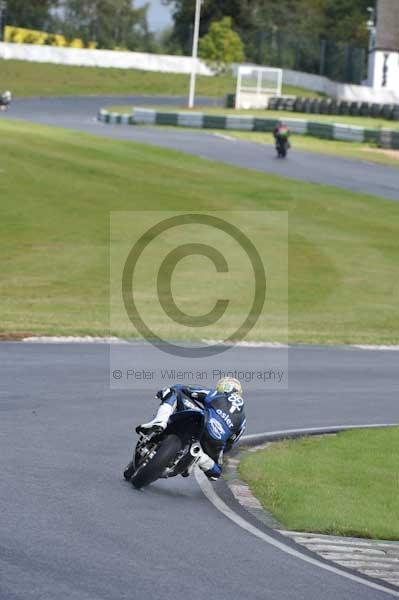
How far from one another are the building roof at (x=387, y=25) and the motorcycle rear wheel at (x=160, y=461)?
88924 mm

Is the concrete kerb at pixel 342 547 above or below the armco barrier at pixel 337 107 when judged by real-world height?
below

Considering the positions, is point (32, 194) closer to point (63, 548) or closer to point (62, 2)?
point (63, 548)

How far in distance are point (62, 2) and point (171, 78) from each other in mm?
36729

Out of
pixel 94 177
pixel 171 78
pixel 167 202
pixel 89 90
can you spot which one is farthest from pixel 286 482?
pixel 171 78

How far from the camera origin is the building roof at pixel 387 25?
9718 centimetres

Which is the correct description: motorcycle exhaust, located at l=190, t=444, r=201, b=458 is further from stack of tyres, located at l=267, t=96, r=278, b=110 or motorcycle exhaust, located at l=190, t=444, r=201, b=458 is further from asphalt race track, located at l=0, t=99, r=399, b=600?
stack of tyres, located at l=267, t=96, r=278, b=110

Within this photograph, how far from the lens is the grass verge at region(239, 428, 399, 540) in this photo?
37.0 feet

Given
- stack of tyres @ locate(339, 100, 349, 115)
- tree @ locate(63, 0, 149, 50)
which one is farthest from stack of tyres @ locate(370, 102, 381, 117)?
tree @ locate(63, 0, 149, 50)

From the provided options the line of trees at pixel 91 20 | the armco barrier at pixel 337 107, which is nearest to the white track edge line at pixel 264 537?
the armco barrier at pixel 337 107

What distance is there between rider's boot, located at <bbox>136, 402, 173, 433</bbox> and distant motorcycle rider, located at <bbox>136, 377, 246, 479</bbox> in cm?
4

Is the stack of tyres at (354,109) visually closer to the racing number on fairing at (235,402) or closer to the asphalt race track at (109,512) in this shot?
the asphalt race track at (109,512)

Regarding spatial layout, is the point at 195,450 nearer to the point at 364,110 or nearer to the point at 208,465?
the point at 208,465

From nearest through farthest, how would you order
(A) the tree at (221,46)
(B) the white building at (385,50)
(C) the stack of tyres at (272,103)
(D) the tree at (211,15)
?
(C) the stack of tyres at (272,103)
(B) the white building at (385,50)
(A) the tree at (221,46)
(D) the tree at (211,15)

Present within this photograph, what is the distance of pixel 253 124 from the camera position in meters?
64.8
